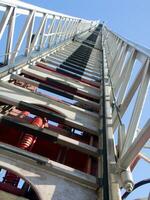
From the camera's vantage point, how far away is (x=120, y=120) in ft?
13.3

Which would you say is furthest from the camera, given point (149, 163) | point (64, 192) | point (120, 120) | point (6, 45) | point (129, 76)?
point (6, 45)

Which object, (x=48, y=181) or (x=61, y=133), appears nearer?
(x=48, y=181)

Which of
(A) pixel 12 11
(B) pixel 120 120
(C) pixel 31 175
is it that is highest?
(A) pixel 12 11

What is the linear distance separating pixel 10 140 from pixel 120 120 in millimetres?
1276

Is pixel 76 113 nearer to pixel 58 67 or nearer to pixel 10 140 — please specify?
pixel 10 140

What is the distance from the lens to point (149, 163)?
4.65 meters

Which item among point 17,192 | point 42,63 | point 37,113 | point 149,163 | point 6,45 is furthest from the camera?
point 42,63

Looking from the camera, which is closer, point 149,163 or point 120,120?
point 120,120

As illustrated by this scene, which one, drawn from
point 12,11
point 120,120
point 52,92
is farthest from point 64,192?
point 12,11

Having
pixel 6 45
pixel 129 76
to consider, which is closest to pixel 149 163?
pixel 129 76

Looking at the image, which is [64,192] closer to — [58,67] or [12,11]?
[12,11]

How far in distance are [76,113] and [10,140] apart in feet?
2.95

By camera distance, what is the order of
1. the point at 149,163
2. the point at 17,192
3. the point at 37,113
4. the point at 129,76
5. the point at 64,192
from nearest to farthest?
1. the point at 64,192
2. the point at 17,192
3. the point at 37,113
4. the point at 149,163
5. the point at 129,76

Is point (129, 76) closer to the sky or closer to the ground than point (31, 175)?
closer to the sky
